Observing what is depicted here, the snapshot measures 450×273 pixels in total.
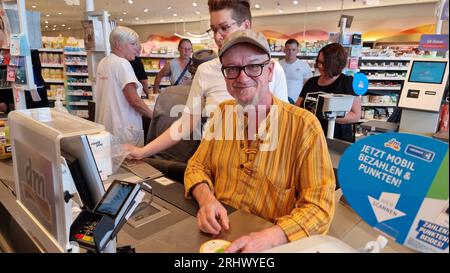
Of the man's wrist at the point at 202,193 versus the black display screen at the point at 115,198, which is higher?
the black display screen at the point at 115,198

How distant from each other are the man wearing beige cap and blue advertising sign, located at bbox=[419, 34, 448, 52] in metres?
0.51

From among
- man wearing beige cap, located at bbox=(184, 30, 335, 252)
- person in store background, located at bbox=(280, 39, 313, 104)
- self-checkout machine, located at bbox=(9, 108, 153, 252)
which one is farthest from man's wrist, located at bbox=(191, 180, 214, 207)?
person in store background, located at bbox=(280, 39, 313, 104)

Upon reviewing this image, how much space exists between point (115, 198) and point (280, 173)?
64 cm

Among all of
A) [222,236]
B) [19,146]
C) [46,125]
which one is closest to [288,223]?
[222,236]

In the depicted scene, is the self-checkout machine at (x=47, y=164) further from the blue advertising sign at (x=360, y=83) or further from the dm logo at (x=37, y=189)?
the blue advertising sign at (x=360, y=83)

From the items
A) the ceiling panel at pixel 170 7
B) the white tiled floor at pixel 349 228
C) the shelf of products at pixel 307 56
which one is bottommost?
the white tiled floor at pixel 349 228

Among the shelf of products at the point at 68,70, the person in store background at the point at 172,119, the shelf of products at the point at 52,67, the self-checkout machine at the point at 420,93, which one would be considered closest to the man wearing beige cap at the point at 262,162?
the self-checkout machine at the point at 420,93

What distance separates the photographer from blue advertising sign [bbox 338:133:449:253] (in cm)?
53

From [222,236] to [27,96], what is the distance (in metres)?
3.71

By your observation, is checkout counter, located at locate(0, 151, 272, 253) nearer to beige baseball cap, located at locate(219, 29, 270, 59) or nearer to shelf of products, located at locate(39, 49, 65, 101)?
beige baseball cap, located at locate(219, 29, 270, 59)

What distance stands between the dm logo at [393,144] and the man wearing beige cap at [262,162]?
1.68 feet

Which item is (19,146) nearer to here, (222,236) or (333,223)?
(222,236)

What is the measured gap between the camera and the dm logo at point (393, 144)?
1.89ft

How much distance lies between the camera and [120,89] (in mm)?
2729
